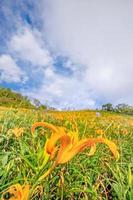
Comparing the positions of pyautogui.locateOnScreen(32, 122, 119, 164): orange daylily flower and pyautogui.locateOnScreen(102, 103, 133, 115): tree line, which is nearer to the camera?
pyautogui.locateOnScreen(32, 122, 119, 164): orange daylily flower

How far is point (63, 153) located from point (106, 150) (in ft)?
8.27

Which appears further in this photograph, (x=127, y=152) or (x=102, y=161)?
(x=127, y=152)

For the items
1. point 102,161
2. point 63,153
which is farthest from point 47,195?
point 63,153

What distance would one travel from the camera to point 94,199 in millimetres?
2291

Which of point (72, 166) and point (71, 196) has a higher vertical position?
point (72, 166)

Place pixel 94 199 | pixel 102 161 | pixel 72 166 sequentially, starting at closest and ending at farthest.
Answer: pixel 94 199
pixel 72 166
pixel 102 161

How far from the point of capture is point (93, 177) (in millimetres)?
2891

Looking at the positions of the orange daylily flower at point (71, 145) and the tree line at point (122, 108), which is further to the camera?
the tree line at point (122, 108)

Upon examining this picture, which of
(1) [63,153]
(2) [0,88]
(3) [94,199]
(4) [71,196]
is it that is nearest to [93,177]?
(4) [71,196]

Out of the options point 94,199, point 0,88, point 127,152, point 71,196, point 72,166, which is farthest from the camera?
point 0,88

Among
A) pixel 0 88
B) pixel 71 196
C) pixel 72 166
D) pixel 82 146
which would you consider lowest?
pixel 71 196

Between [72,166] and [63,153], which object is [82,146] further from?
[72,166]

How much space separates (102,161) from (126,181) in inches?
19.5

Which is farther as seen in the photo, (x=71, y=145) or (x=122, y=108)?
(x=122, y=108)
